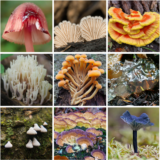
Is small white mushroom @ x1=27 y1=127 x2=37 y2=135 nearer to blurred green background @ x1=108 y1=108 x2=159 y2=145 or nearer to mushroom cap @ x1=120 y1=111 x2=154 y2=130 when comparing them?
blurred green background @ x1=108 y1=108 x2=159 y2=145

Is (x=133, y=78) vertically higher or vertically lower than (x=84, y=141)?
higher

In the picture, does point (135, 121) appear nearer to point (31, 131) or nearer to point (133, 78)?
point (133, 78)

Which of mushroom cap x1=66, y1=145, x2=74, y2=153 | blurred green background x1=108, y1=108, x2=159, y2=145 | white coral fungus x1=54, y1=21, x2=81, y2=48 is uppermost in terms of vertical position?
white coral fungus x1=54, y1=21, x2=81, y2=48

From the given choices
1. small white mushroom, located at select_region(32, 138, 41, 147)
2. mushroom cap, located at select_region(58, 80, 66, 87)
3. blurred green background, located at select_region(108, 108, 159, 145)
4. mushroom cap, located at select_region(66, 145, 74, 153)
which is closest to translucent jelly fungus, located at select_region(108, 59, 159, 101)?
blurred green background, located at select_region(108, 108, 159, 145)

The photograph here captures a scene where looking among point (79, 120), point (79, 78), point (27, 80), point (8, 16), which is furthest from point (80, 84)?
point (8, 16)

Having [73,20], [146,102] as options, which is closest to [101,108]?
[146,102]

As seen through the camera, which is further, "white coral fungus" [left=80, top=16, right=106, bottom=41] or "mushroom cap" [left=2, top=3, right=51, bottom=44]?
"white coral fungus" [left=80, top=16, right=106, bottom=41]
